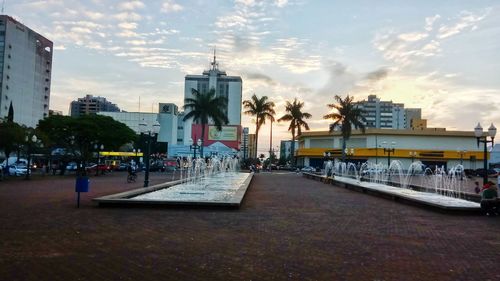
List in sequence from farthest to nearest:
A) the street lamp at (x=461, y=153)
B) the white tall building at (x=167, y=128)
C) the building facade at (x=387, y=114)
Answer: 1. the building facade at (x=387, y=114)
2. the white tall building at (x=167, y=128)
3. the street lamp at (x=461, y=153)

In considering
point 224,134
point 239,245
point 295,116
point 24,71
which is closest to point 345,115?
point 295,116

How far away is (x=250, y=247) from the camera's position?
28.7 ft

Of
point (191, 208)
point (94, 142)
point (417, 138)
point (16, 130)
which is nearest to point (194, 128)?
point (417, 138)

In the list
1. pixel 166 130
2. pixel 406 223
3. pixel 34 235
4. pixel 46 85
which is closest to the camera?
pixel 34 235

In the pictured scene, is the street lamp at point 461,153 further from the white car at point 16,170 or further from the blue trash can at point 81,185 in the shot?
the blue trash can at point 81,185

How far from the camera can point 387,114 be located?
177 metres

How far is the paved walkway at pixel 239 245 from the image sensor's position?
6867mm

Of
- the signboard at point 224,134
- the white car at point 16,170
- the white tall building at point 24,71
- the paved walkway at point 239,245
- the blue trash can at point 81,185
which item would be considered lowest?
the paved walkway at point 239,245

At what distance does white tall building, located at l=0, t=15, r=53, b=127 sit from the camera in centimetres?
9544

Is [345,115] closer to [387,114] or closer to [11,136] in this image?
[11,136]

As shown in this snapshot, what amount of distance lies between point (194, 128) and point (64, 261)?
92.6 meters

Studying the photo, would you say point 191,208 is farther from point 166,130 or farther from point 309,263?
point 166,130

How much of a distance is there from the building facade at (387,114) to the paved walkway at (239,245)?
16541cm

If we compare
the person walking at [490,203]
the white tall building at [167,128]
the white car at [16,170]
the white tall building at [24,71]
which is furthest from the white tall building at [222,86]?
the person walking at [490,203]
